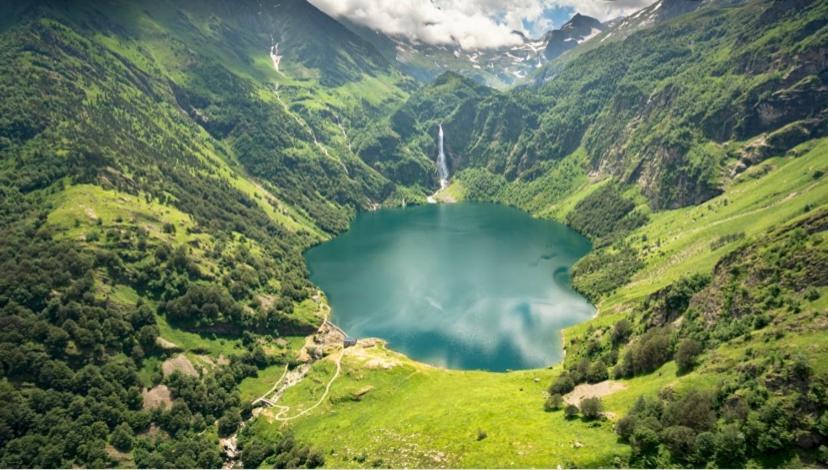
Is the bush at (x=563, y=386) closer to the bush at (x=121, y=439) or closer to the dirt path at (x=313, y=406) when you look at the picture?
the dirt path at (x=313, y=406)

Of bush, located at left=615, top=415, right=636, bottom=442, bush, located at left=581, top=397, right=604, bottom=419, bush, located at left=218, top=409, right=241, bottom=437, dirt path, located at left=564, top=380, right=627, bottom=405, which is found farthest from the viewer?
bush, located at left=218, top=409, right=241, bottom=437

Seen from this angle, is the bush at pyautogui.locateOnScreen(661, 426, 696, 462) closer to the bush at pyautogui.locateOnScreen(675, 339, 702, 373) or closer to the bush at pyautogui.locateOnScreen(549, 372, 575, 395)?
the bush at pyautogui.locateOnScreen(675, 339, 702, 373)

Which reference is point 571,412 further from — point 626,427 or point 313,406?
point 313,406

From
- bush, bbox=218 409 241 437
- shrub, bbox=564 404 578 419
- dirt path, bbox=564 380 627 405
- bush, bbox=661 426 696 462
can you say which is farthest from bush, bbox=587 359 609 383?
bush, bbox=218 409 241 437

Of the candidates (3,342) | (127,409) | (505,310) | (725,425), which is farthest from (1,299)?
(725,425)

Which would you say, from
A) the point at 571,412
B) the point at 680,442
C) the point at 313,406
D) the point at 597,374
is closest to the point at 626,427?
the point at 680,442

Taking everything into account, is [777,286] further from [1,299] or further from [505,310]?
[1,299]
